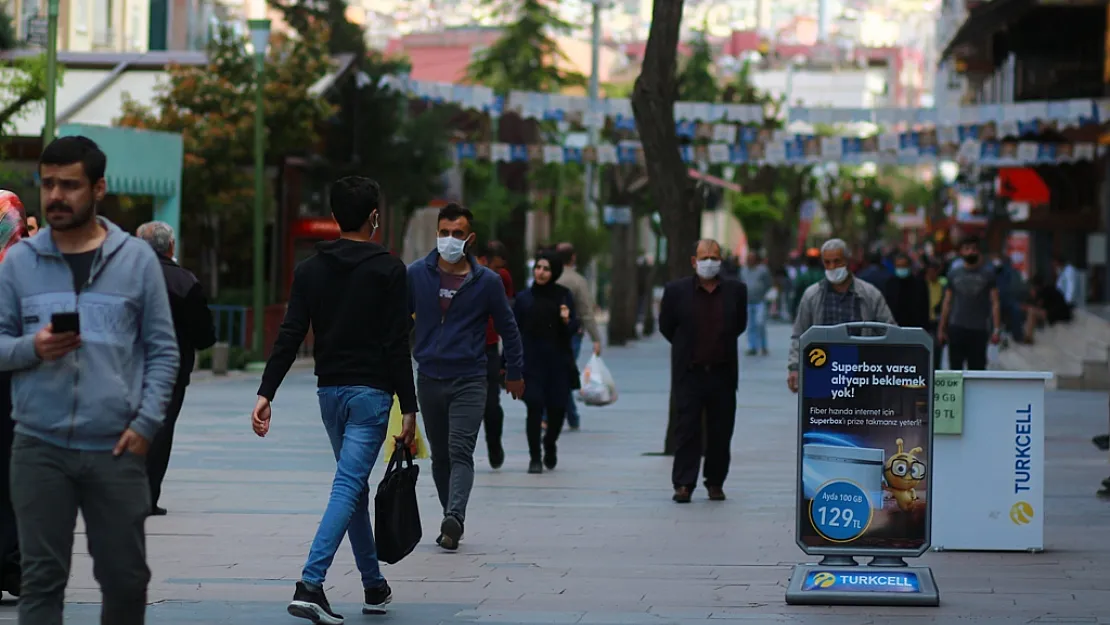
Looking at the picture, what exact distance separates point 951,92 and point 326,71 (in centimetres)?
6539

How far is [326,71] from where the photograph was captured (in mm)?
33719

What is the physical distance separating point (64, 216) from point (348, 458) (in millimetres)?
2526

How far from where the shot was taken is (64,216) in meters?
5.58

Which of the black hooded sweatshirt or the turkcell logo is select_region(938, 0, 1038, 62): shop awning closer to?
the turkcell logo

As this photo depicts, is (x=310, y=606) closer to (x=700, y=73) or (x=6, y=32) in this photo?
(x=6, y=32)

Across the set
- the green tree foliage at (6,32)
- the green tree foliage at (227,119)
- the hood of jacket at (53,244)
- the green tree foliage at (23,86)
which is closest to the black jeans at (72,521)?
the hood of jacket at (53,244)

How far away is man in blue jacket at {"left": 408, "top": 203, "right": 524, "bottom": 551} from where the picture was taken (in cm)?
1025

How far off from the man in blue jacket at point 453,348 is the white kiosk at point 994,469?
2390 millimetres

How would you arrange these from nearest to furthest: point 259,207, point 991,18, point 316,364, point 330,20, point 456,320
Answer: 1. point 316,364
2. point 456,320
3. point 259,207
4. point 330,20
5. point 991,18

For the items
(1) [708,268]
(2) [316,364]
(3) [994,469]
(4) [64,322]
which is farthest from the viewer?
(1) [708,268]

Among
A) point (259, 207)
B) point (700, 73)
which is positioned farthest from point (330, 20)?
point (700, 73)

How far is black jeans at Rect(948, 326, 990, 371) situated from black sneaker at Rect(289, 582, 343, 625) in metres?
12.3

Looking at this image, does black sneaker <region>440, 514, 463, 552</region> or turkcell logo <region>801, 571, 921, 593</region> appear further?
black sneaker <region>440, 514, 463, 552</region>

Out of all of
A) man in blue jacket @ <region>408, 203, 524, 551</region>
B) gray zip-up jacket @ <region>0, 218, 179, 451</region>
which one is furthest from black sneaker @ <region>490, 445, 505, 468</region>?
gray zip-up jacket @ <region>0, 218, 179, 451</region>
